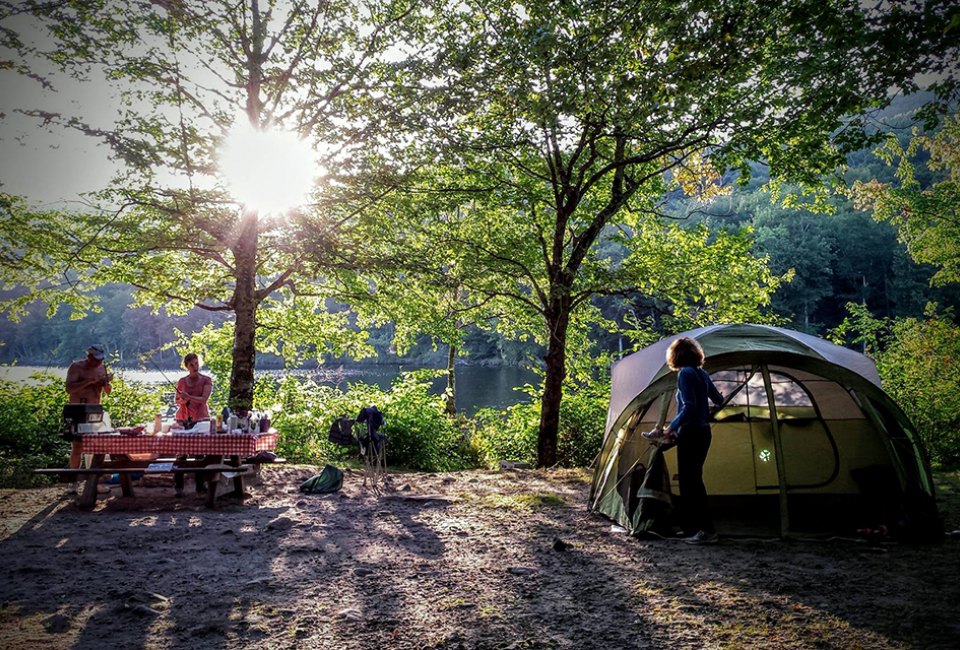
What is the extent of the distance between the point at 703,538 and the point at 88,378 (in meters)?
8.07

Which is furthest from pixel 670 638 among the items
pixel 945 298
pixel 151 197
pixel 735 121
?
pixel 945 298

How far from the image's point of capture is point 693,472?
599 cm

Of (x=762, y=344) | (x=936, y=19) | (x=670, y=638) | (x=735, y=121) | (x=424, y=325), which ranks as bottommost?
(x=670, y=638)

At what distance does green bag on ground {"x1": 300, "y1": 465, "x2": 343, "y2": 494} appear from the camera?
8.50 m

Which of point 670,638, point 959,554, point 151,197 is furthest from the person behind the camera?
point 151,197

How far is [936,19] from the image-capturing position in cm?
462

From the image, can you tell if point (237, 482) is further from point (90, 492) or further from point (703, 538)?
point (703, 538)

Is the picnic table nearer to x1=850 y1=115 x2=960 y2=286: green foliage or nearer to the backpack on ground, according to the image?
the backpack on ground

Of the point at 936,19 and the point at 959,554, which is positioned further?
the point at 959,554

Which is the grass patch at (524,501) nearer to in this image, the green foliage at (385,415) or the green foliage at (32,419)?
the green foliage at (385,415)

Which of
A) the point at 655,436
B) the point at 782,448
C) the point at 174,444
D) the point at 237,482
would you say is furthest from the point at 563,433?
the point at 174,444

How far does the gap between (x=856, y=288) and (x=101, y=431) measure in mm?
62152

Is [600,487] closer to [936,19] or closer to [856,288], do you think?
[936,19]

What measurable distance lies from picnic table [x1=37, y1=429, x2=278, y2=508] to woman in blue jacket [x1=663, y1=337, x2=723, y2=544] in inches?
203
